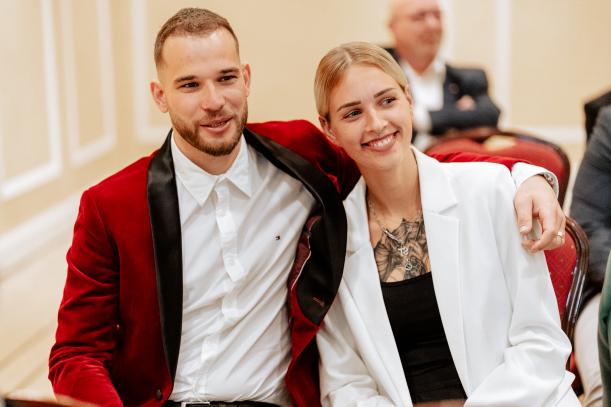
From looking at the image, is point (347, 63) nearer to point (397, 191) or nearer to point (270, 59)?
point (397, 191)

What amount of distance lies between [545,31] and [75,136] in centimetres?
331

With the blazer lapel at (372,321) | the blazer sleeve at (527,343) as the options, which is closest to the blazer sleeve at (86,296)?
the blazer lapel at (372,321)

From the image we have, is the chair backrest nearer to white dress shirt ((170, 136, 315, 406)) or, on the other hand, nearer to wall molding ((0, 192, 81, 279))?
white dress shirt ((170, 136, 315, 406))

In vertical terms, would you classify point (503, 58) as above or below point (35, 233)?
above

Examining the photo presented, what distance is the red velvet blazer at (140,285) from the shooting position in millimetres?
1909

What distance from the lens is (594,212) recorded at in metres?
2.47

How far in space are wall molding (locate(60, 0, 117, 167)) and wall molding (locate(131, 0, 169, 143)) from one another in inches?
7.9

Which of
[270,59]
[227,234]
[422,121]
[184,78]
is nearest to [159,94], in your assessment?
[184,78]

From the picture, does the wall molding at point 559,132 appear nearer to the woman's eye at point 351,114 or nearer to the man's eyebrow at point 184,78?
the woman's eye at point 351,114

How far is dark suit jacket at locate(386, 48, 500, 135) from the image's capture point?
435 cm

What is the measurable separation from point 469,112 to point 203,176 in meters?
2.65

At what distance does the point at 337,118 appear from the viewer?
1963mm

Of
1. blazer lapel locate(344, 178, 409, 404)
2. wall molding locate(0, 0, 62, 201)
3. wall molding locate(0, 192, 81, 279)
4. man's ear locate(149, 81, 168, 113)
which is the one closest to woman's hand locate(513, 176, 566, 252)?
blazer lapel locate(344, 178, 409, 404)

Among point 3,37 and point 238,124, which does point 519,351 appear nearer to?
point 238,124
